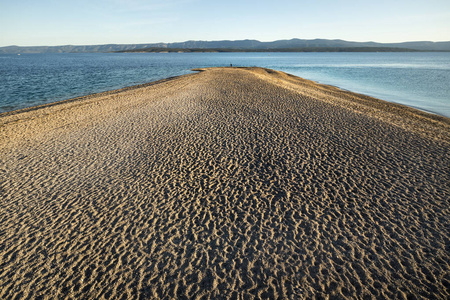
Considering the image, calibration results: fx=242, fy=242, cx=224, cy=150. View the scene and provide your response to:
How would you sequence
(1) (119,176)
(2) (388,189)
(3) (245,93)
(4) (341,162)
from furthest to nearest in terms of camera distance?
(3) (245,93)
(4) (341,162)
(1) (119,176)
(2) (388,189)

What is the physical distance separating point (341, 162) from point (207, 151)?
6348mm

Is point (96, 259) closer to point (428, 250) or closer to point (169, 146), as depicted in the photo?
point (169, 146)

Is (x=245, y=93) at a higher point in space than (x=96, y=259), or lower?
higher

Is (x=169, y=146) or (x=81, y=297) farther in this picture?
(x=169, y=146)

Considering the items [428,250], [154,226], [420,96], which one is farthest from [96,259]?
[420,96]

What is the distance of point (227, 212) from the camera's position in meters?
7.91

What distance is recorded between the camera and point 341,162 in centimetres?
1099

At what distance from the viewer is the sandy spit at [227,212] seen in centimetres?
A: 558

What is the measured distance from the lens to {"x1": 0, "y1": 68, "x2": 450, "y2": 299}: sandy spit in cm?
558

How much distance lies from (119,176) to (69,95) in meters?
28.3

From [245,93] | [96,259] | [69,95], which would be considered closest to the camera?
[96,259]

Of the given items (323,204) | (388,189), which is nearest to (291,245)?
(323,204)

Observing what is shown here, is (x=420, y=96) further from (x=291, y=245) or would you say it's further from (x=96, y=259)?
(x=96, y=259)

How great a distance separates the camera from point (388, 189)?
8.96 metres
